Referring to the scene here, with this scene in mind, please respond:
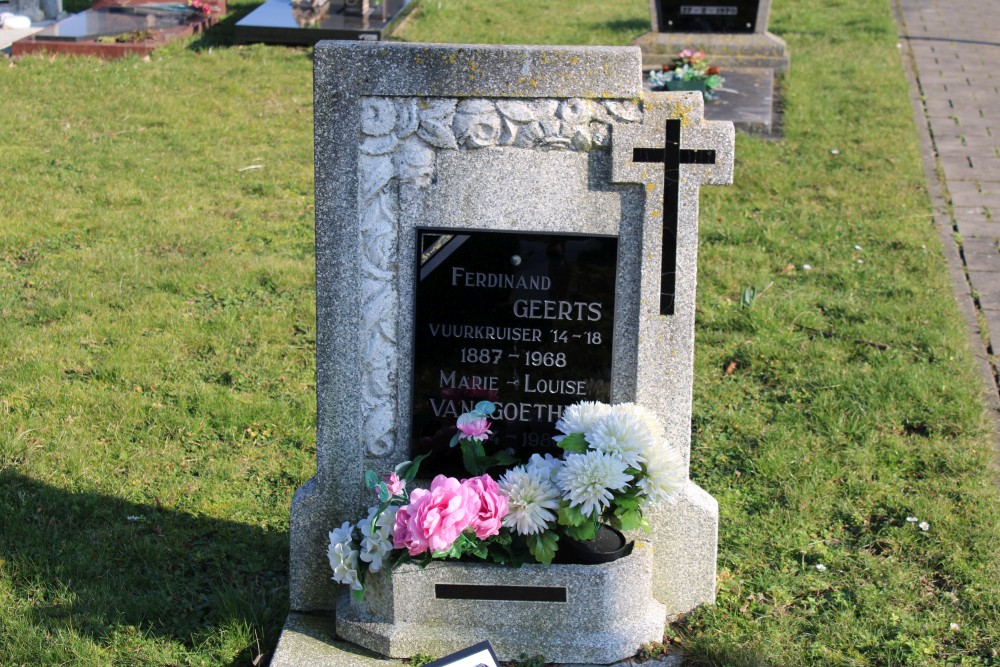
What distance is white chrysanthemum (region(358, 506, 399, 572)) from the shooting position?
3.10 m

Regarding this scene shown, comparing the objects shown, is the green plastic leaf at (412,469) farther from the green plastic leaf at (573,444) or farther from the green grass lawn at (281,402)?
the green grass lawn at (281,402)

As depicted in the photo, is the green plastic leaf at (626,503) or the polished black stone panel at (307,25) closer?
the green plastic leaf at (626,503)

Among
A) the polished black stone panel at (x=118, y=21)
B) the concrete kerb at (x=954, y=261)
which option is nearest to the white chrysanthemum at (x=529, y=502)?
the concrete kerb at (x=954, y=261)

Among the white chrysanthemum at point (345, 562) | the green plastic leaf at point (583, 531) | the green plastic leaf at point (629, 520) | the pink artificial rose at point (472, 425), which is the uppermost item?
the pink artificial rose at point (472, 425)

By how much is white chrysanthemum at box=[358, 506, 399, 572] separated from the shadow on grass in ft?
1.83

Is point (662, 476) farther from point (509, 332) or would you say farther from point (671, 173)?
point (671, 173)

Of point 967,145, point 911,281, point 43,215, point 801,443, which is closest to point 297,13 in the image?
point 43,215

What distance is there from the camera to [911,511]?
4.07 metres

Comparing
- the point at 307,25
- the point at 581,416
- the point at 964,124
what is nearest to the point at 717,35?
the point at 964,124

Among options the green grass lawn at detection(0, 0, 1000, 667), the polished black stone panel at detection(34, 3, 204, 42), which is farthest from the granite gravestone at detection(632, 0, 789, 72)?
the polished black stone panel at detection(34, 3, 204, 42)

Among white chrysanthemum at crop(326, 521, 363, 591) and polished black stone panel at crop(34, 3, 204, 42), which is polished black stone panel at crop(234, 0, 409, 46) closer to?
polished black stone panel at crop(34, 3, 204, 42)

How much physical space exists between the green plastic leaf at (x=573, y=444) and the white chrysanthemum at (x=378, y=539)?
0.52 metres

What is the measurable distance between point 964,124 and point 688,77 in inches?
102

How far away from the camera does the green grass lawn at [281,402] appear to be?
138 inches
